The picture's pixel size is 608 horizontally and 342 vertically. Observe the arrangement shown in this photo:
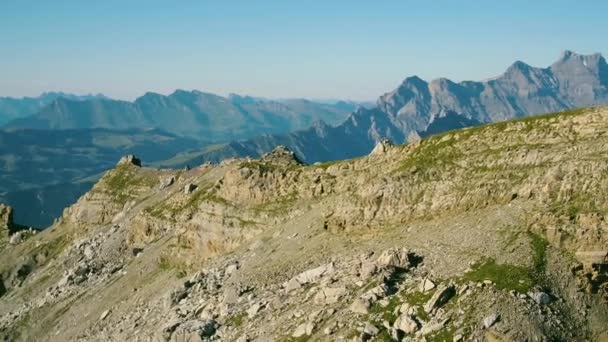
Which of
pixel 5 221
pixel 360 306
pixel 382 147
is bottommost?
pixel 5 221

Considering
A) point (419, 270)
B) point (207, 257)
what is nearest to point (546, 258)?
point (419, 270)

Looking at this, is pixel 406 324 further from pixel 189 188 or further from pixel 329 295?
pixel 189 188

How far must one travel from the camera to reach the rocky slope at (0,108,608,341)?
133 feet

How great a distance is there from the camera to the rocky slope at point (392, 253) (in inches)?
1594

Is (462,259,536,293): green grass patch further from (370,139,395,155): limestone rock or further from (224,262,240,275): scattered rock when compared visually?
(224,262,240,275): scattered rock

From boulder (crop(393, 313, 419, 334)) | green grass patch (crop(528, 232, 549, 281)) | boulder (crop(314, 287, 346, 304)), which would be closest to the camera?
boulder (crop(393, 313, 419, 334))

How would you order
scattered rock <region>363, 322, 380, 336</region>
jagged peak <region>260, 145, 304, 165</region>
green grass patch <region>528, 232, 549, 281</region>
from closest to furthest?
scattered rock <region>363, 322, 380, 336</region> → green grass patch <region>528, 232, 549, 281</region> → jagged peak <region>260, 145, 304, 165</region>

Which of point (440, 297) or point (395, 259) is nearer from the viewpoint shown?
point (440, 297)

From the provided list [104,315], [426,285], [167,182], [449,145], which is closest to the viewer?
[426,285]

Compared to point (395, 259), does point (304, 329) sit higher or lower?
lower

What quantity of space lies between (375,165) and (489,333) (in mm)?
32188

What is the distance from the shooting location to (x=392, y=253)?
48250 mm

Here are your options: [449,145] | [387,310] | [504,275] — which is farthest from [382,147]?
[387,310]

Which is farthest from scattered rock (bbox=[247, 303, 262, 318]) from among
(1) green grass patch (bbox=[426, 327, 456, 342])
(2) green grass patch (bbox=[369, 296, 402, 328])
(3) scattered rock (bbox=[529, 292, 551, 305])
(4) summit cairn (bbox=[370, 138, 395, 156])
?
(4) summit cairn (bbox=[370, 138, 395, 156])
